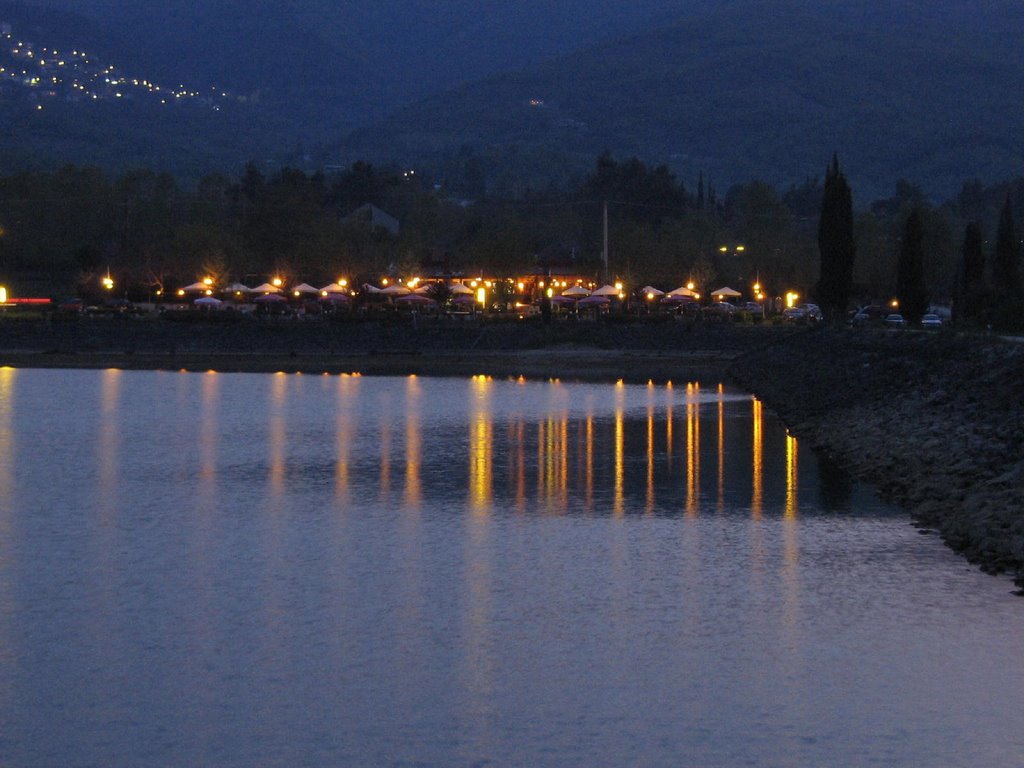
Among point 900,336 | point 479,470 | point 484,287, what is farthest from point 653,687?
point 484,287

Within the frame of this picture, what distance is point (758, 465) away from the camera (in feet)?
122

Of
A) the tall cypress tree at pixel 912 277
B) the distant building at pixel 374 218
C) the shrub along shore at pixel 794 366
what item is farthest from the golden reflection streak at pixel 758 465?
the distant building at pixel 374 218

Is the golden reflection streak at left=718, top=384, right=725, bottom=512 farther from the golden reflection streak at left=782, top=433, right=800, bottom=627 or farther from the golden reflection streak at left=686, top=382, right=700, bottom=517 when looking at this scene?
the golden reflection streak at left=782, top=433, right=800, bottom=627

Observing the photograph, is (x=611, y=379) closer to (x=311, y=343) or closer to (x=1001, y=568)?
(x=311, y=343)

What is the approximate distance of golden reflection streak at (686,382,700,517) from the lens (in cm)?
3086

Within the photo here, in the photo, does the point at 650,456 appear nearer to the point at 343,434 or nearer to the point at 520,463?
the point at 520,463

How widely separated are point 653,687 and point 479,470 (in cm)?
1937

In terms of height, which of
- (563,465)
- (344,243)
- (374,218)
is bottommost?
(563,465)

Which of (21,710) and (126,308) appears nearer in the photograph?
(21,710)

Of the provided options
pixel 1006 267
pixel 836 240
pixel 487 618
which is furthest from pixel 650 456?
pixel 836 240

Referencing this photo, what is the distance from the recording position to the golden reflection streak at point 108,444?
31.5 metres

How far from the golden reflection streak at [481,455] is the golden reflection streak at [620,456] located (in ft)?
9.14

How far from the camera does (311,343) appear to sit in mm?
94938

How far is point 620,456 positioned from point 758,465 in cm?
408
